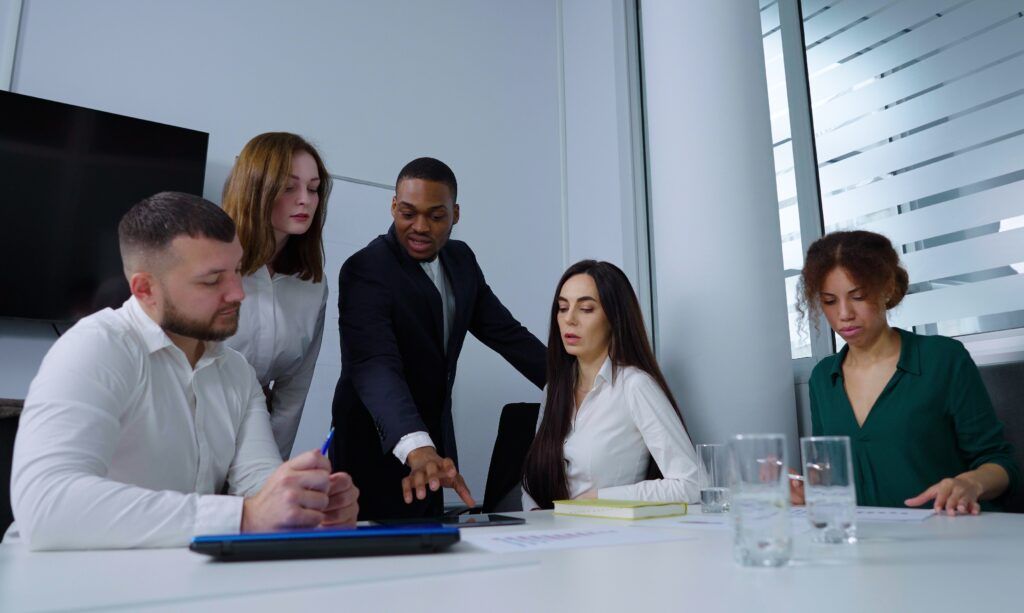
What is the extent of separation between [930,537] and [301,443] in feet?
7.66

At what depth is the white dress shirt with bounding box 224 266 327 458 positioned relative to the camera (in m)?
1.87

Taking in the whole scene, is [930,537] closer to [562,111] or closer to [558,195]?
[558,195]

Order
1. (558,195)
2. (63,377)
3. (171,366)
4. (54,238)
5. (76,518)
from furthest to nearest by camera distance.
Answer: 1. (558,195)
2. (54,238)
3. (171,366)
4. (63,377)
5. (76,518)

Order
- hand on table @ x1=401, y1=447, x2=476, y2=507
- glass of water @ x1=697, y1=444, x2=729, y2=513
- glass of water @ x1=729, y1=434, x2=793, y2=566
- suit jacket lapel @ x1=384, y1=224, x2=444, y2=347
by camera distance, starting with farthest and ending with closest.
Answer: suit jacket lapel @ x1=384, y1=224, x2=444, y2=347
hand on table @ x1=401, y1=447, x2=476, y2=507
glass of water @ x1=697, y1=444, x2=729, y2=513
glass of water @ x1=729, y1=434, x2=793, y2=566

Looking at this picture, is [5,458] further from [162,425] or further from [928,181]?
[928,181]

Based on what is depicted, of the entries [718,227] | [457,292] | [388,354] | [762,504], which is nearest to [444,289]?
[457,292]

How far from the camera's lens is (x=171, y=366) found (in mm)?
1298

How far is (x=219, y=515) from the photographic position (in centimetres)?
99

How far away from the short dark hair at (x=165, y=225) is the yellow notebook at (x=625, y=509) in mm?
824

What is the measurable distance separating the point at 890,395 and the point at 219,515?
1497 mm

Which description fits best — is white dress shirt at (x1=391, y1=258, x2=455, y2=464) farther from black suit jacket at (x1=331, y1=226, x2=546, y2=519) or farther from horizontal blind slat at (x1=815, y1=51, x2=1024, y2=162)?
horizontal blind slat at (x1=815, y1=51, x2=1024, y2=162)

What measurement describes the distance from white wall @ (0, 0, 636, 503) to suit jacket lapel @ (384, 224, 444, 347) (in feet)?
3.12

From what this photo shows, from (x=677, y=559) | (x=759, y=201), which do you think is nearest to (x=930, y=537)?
(x=677, y=559)

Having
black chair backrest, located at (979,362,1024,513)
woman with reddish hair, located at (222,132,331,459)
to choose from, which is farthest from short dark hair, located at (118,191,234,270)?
black chair backrest, located at (979,362,1024,513)
